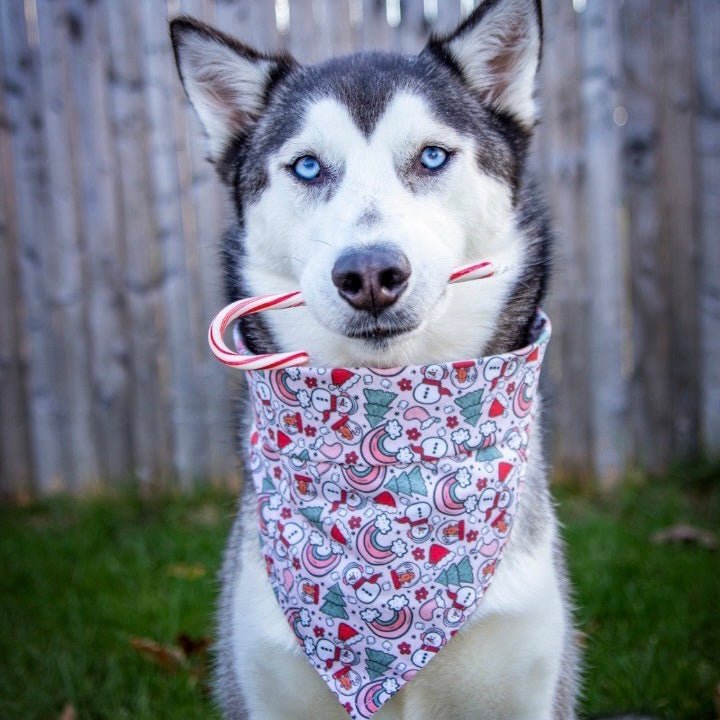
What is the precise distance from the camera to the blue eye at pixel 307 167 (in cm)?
211

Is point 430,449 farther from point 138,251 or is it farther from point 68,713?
point 138,251

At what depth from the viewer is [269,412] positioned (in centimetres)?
211

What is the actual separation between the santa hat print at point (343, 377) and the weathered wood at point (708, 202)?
9.74 feet

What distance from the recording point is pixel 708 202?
14.2 ft

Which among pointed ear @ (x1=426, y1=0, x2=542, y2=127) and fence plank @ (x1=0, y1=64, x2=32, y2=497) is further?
fence plank @ (x1=0, y1=64, x2=32, y2=497)

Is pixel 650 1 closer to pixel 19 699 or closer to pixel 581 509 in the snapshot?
pixel 581 509

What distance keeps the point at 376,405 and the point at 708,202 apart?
9.95ft

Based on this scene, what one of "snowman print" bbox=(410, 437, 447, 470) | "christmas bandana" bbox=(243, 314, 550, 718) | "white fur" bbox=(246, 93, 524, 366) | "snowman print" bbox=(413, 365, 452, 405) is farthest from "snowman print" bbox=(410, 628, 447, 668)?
"white fur" bbox=(246, 93, 524, 366)

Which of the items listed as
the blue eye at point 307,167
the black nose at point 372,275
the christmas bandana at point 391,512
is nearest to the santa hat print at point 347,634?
the christmas bandana at point 391,512

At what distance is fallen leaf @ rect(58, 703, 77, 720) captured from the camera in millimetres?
2629

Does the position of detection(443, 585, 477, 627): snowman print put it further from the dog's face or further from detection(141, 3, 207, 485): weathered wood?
detection(141, 3, 207, 485): weathered wood

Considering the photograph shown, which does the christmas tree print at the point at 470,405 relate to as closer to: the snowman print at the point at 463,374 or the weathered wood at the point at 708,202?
the snowman print at the point at 463,374

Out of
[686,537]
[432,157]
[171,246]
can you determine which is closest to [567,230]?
[686,537]

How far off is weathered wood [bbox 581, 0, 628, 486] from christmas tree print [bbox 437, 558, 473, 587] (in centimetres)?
260
